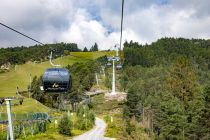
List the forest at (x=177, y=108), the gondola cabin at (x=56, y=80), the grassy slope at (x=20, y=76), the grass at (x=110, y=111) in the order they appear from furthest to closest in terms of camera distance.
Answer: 1. the grassy slope at (x=20, y=76)
2. the grass at (x=110, y=111)
3. the forest at (x=177, y=108)
4. the gondola cabin at (x=56, y=80)

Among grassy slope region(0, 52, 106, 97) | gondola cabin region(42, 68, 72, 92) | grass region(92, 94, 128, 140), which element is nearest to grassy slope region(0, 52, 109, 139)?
grassy slope region(0, 52, 106, 97)

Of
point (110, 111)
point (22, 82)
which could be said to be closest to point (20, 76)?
point (22, 82)

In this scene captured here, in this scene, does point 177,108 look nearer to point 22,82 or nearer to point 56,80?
point 56,80

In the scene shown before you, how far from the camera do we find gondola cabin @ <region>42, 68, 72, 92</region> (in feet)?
94.6

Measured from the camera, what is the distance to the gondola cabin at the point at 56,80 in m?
28.8

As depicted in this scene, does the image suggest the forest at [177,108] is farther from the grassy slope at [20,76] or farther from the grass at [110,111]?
the grassy slope at [20,76]

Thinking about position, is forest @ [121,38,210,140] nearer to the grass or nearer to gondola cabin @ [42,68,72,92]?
the grass

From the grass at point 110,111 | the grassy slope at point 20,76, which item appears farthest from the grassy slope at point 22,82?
the grass at point 110,111

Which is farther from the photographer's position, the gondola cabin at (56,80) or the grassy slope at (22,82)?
the grassy slope at (22,82)

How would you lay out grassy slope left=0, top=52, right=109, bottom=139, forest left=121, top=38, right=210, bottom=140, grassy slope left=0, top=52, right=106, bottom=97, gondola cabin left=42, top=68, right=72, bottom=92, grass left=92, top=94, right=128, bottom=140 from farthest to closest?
grassy slope left=0, top=52, right=106, bottom=97
grassy slope left=0, top=52, right=109, bottom=139
grass left=92, top=94, right=128, bottom=140
forest left=121, top=38, right=210, bottom=140
gondola cabin left=42, top=68, right=72, bottom=92

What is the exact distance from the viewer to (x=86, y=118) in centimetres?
8825

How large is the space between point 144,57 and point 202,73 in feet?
120

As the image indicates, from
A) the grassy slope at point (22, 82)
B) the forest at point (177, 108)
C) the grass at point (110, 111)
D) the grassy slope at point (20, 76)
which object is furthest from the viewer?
the grassy slope at point (20, 76)

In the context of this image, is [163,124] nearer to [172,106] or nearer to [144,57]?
[172,106]
